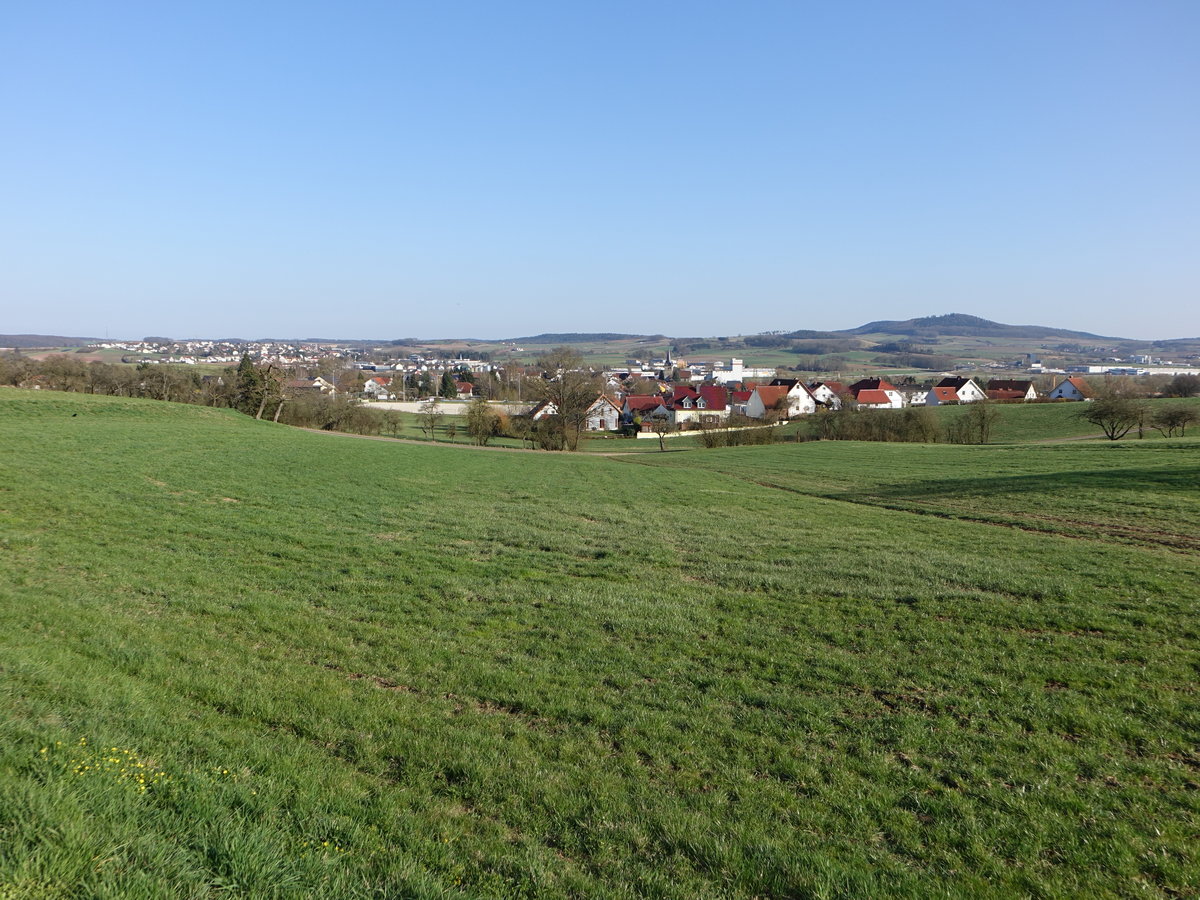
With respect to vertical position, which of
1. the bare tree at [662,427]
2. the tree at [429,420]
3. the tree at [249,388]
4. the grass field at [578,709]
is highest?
the tree at [249,388]

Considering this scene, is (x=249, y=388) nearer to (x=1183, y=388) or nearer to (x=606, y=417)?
(x=606, y=417)

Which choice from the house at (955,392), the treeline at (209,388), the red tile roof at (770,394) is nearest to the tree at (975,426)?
the red tile roof at (770,394)

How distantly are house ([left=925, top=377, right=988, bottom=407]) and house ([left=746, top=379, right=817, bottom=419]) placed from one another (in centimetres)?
2113

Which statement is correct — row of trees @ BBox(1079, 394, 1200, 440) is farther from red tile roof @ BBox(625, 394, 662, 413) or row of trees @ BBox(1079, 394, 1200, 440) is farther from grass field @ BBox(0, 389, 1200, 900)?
red tile roof @ BBox(625, 394, 662, 413)

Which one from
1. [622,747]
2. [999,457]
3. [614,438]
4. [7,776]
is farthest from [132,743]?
[614,438]

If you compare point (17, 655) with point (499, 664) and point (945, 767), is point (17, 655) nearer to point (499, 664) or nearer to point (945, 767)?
point (499, 664)

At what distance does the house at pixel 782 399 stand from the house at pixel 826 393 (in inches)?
90.0

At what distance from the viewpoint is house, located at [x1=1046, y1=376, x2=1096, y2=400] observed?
109188 mm

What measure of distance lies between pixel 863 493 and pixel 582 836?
29.2 metres

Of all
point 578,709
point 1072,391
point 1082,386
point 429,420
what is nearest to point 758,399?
point 1072,391

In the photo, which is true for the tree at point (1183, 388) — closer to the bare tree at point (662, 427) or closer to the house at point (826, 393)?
the house at point (826, 393)

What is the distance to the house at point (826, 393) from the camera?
125 m

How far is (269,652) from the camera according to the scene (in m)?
9.95

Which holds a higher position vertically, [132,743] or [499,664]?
[132,743]
